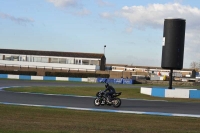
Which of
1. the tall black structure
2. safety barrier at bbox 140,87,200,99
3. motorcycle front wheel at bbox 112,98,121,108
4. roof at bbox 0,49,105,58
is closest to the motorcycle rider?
motorcycle front wheel at bbox 112,98,121,108

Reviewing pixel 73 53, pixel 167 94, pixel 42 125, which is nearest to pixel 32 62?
pixel 73 53

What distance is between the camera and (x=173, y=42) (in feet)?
91.5

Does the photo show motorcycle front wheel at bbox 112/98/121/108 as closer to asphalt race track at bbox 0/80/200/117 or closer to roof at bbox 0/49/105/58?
asphalt race track at bbox 0/80/200/117

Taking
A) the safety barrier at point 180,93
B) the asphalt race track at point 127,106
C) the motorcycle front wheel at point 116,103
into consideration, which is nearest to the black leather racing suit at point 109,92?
the motorcycle front wheel at point 116,103

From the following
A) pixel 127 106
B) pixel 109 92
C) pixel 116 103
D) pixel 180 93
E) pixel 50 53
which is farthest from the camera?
pixel 50 53

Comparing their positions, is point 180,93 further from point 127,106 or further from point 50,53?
point 50,53

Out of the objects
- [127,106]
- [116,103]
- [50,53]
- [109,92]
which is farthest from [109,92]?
[50,53]

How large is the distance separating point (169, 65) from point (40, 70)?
47259mm

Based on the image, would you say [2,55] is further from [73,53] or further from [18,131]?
[18,131]

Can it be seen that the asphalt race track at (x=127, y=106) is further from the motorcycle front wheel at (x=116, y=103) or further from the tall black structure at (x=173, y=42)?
the tall black structure at (x=173, y=42)

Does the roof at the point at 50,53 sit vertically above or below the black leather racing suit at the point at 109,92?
above

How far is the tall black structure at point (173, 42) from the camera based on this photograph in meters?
27.7

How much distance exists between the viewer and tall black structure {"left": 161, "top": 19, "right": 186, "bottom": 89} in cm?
2773

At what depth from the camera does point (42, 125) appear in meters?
11.0
